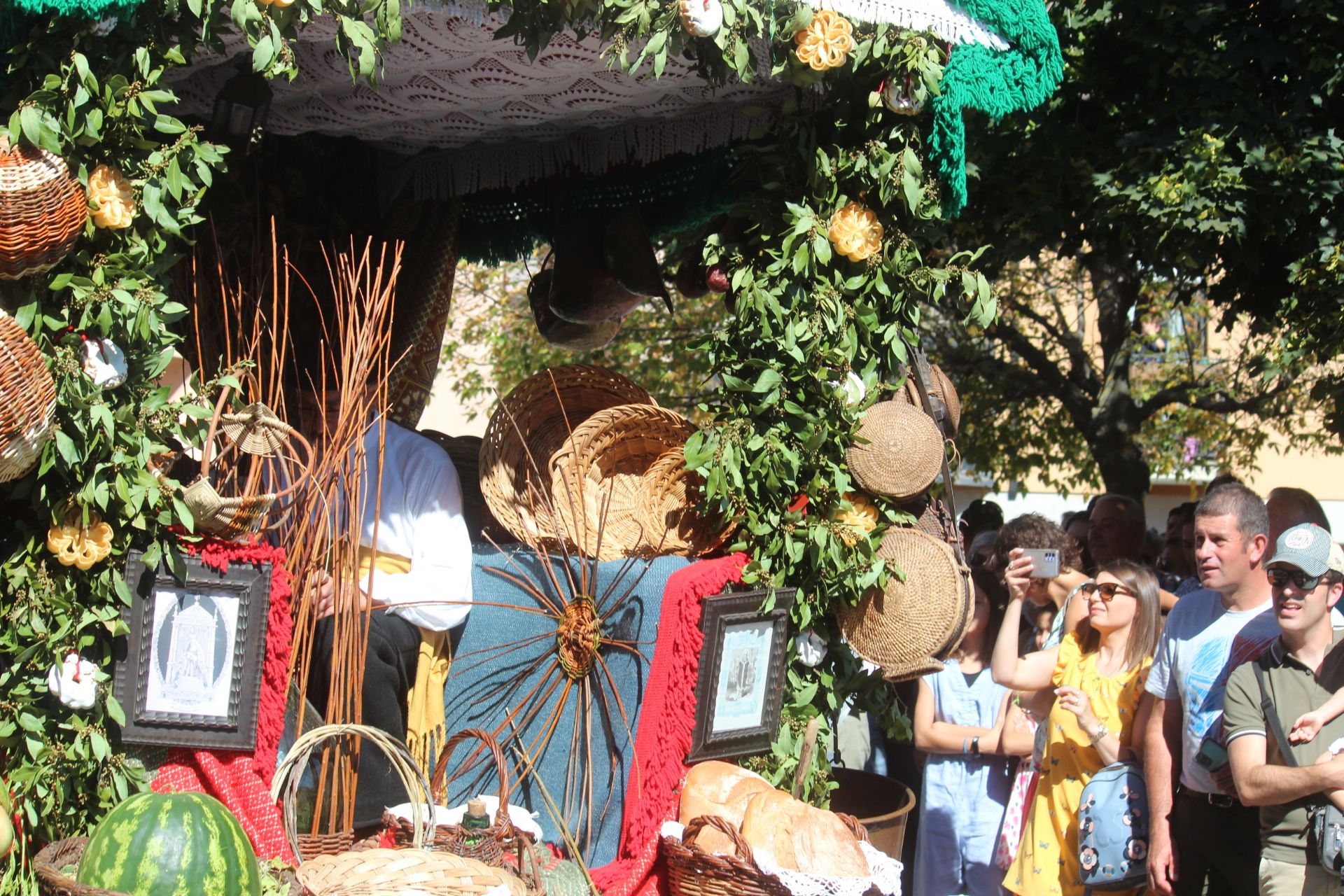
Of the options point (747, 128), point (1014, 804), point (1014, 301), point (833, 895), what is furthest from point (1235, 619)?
point (1014, 301)

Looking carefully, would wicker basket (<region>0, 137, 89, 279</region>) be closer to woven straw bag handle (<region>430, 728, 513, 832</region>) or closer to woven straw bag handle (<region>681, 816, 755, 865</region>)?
woven straw bag handle (<region>430, 728, 513, 832</region>)

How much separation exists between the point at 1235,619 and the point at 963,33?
1.87 metres

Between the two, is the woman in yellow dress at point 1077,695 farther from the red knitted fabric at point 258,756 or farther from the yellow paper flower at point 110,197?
the yellow paper flower at point 110,197

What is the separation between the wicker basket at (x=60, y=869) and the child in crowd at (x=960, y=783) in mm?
2813

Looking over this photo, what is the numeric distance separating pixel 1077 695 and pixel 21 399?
9.96 feet

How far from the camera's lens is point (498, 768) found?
3168mm

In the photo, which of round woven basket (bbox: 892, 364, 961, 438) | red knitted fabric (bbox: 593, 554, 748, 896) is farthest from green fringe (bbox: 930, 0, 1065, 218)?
red knitted fabric (bbox: 593, 554, 748, 896)

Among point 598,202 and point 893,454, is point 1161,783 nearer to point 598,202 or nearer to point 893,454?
point 893,454

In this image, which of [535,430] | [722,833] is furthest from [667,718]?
[535,430]

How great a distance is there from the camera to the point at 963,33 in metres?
3.37

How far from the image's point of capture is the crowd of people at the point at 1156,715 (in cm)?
350

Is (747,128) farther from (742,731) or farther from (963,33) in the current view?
(742,731)

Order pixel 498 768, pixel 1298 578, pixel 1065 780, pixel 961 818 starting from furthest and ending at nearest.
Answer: pixel 961 818, pixel 1065 780, pixel 1298 578, pixel 498 768

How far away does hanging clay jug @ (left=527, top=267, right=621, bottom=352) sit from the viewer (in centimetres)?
510
